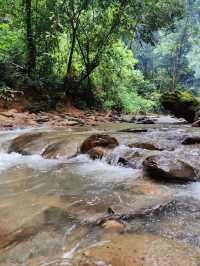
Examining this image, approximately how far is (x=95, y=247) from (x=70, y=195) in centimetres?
131

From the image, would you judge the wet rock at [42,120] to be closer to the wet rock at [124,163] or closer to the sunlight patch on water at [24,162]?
the sunlight patch on water at [24,162]

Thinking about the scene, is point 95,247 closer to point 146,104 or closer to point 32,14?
point 32,14

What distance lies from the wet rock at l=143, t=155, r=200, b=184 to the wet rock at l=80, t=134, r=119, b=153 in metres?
1.43

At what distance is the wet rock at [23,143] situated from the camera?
6324 mm

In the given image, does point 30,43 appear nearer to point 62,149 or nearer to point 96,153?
point 62,149

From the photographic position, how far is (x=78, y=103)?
14141mm

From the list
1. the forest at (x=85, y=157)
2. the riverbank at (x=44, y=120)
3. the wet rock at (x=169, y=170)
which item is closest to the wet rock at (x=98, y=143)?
the forest at (x=85, y=157)

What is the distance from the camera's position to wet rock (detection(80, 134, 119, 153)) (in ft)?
19.0

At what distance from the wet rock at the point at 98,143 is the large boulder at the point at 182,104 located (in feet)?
19.6

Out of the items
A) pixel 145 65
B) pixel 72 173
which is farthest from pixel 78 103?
pixel 145 65

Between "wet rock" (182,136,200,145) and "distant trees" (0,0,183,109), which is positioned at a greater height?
"distant trees" (0,0,183,109)

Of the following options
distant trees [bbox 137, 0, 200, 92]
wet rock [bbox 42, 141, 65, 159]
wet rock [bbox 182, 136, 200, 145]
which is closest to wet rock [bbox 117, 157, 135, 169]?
wet rock [bbox 42, 141, 65, 159]

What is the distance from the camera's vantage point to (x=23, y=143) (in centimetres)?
669

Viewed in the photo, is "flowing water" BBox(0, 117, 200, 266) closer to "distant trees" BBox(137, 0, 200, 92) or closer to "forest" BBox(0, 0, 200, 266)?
"forest" BBox(0, 0, 200, 266)
